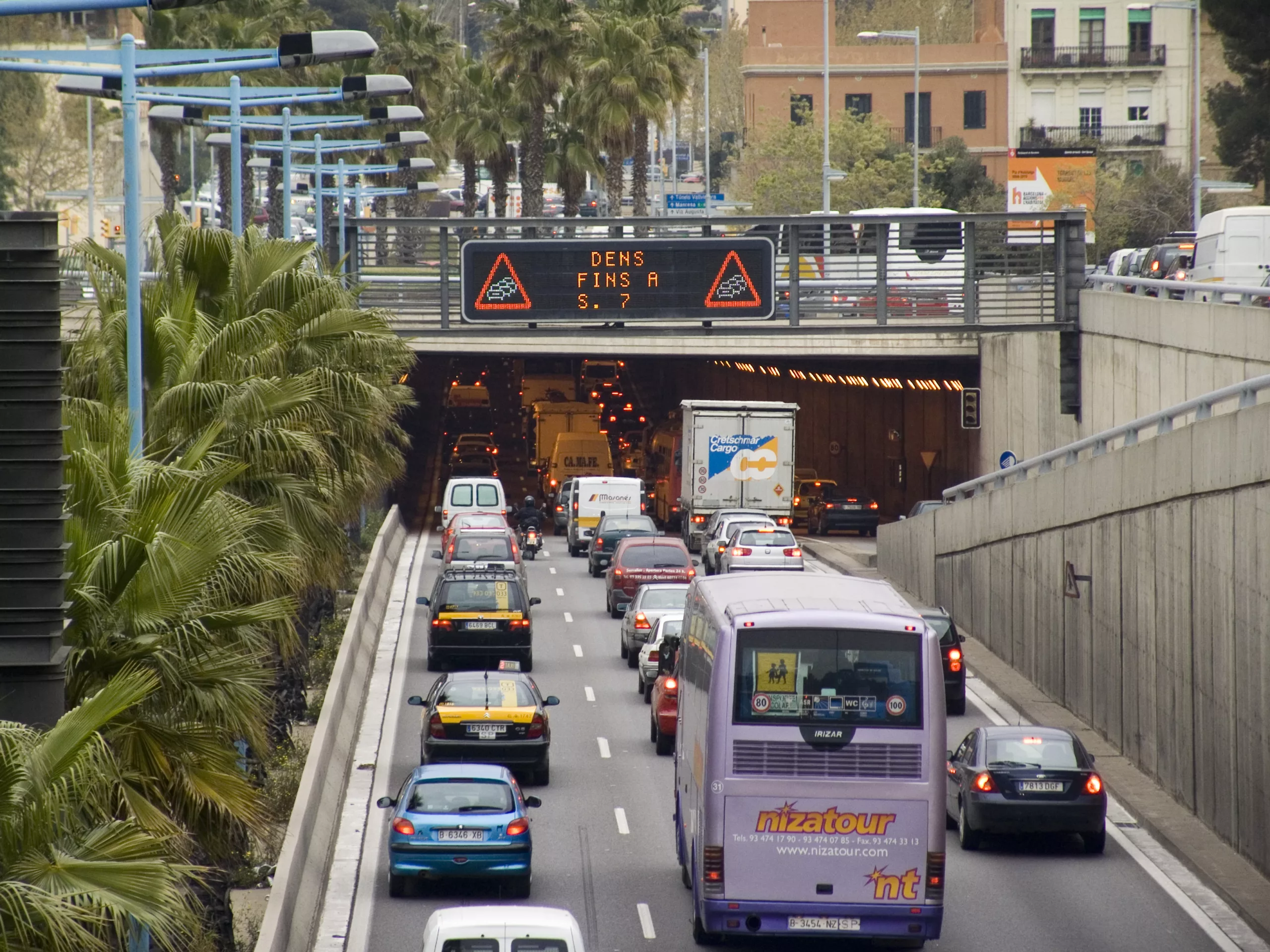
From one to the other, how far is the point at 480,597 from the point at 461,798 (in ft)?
42.8

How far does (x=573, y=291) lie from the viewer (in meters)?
41.1

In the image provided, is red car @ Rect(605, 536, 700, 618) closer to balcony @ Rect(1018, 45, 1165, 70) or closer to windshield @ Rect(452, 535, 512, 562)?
windshield @ Rect(452, 535, 512, 562)

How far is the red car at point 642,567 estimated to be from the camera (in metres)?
37.3

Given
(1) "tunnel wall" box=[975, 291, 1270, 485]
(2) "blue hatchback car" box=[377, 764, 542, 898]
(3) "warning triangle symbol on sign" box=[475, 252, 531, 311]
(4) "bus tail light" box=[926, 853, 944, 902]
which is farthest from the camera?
(3) "warning triangle symbol on sign" box=[475, 252, 531, 311]

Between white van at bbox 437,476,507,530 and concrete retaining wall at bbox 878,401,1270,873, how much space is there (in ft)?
56.3

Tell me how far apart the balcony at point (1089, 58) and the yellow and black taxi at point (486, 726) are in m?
72.6

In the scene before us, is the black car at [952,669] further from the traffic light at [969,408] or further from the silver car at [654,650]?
the traffic light at [969,408]

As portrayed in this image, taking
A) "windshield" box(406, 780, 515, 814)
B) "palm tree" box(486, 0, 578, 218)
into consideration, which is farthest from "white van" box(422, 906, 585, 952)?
"palm tree" box(486, 0, 578, 218)

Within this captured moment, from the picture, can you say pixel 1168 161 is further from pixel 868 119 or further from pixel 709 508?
pixel 709 508

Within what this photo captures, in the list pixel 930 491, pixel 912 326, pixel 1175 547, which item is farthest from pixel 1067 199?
pixel 1175 547

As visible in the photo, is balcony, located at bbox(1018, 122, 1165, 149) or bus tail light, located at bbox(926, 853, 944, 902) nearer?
bus tail light, located at bbox(926, 853, 944, 902)

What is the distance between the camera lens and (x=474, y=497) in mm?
49781

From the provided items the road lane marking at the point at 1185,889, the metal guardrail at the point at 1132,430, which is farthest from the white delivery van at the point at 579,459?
the road lane marking at the point at 1185,889

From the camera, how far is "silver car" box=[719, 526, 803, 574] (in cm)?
4003
